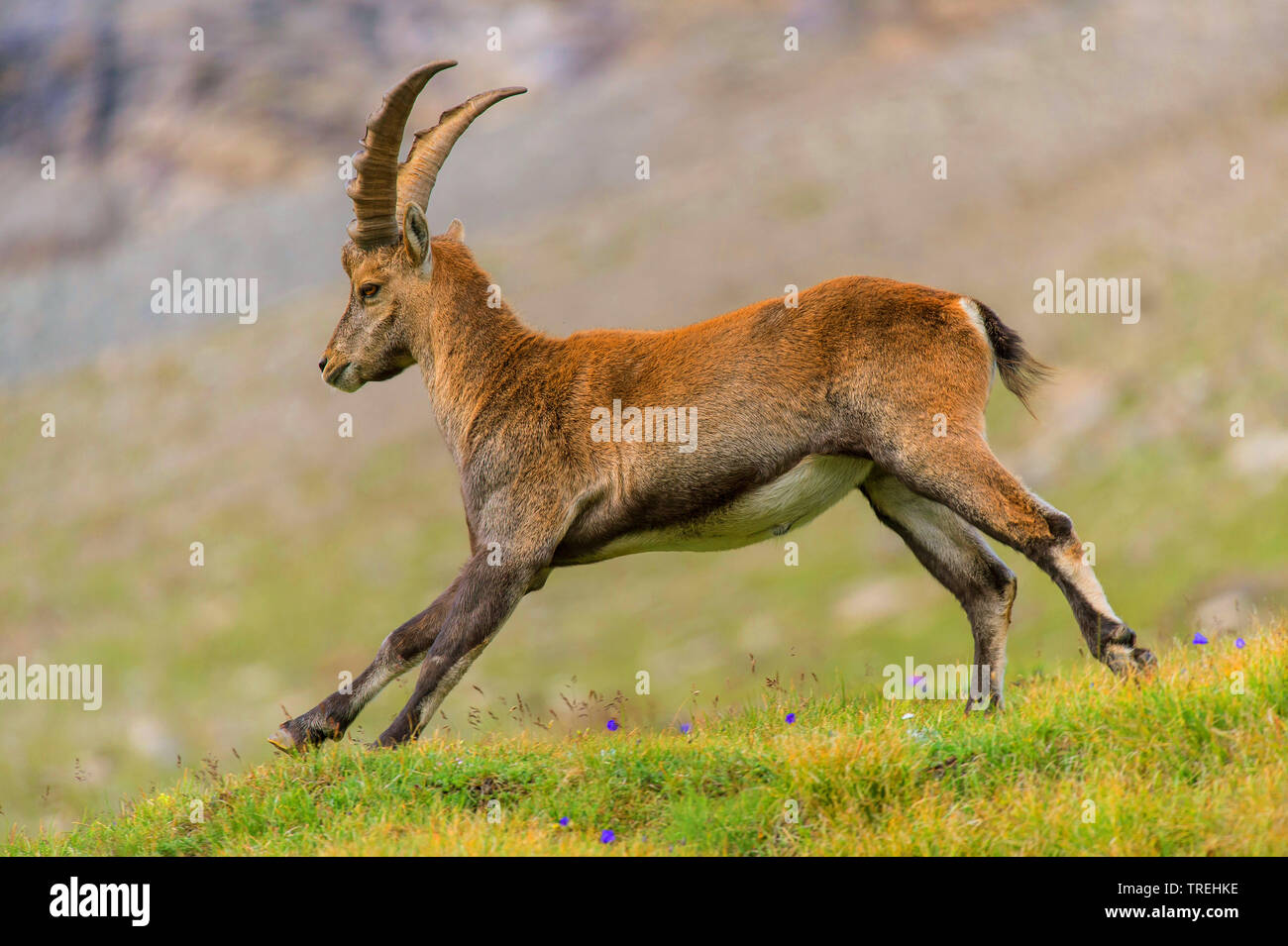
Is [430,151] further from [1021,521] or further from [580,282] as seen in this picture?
[580,282]

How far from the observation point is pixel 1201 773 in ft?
20.5

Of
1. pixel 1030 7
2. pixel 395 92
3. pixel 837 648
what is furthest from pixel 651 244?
pixel 395 92

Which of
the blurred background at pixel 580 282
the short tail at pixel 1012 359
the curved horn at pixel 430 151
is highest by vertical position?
the blurred background at pixel 580 282

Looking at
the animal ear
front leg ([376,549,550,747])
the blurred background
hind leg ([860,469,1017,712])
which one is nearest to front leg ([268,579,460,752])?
front leg ([376,549,550,747])

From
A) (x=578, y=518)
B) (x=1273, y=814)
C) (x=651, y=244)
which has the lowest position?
(x=1273, y=814)

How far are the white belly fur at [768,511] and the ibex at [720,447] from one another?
12 mm

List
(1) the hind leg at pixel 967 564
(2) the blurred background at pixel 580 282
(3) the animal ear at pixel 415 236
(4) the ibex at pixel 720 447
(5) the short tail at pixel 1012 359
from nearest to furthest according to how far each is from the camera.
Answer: (4) the ibex at pixel 720 447 → (5) the short tail at pixel 1012 359 → (1) the hind leg at pixel 967 564 → (3) the animal ear at pixel 415 236 → (2) the blurred background at pixel 580 282

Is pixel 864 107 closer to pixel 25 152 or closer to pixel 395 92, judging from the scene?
pixel 25 152

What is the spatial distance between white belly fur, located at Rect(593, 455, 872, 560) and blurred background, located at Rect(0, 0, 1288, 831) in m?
25.5

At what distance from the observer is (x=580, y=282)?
4213 inches

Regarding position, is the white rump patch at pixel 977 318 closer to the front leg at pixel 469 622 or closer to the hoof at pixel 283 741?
the front leg at pixel 469 622

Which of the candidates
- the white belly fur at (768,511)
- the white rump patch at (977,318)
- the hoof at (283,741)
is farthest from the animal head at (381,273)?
the white rump patch at (977,318)

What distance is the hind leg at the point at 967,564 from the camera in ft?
26.9
